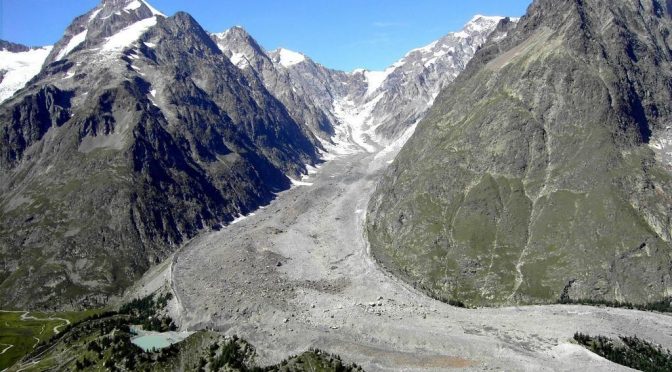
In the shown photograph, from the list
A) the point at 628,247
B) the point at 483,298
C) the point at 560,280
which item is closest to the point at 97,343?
the point at 483,298

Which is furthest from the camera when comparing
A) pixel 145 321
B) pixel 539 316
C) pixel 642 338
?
pixel 145 321

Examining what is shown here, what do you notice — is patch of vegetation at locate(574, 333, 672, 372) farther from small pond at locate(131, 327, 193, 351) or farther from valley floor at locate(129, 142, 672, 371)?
small pond at locate(131, 327, 193, 351)

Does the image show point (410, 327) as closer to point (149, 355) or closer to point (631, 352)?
point (631, 352)

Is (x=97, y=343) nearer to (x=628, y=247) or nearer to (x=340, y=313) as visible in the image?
(x=340, y=313)

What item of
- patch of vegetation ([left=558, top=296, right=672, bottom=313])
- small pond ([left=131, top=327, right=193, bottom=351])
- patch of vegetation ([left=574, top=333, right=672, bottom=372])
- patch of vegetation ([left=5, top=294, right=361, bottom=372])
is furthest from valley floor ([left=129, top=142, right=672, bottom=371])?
small pond ([left=131, top=327, right=193, bottom=351])

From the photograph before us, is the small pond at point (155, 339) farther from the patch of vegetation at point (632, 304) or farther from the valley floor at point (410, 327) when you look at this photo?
the patch of vegetation at point (632, 304)
